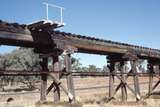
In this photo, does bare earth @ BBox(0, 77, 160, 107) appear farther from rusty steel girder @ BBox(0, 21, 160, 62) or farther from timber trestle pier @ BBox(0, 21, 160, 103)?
rusty steel girder @ BBox(0, 21, 160, 62)

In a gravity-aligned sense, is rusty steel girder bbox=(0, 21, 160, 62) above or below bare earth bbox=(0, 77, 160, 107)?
above

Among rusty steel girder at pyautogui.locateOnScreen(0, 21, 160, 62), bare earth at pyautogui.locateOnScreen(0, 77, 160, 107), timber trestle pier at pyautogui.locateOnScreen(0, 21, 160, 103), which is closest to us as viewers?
rusty steel girder at pyautogui.locateOnScreen(0, 21, 160, 62)

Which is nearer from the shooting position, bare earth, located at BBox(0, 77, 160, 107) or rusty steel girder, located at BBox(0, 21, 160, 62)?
rusty steel girder, located at BBox(0, 21, 160, 62)

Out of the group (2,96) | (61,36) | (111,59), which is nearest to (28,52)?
(2,96)

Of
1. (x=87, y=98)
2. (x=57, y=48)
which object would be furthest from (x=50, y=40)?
(x=87, y=98)

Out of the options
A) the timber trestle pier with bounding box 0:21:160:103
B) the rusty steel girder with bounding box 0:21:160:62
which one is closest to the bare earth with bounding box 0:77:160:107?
the timber trestle pier with bounding box 0:21:160:103

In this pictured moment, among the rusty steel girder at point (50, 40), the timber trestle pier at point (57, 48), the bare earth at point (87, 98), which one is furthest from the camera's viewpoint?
the bare earth at point (87, 98)

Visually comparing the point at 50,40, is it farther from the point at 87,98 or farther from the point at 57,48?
the point at 87,98

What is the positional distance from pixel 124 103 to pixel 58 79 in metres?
4.70

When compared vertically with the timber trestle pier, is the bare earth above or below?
below

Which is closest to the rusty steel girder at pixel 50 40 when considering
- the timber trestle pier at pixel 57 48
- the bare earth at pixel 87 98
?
the timber trestle pier at pixel 57 48

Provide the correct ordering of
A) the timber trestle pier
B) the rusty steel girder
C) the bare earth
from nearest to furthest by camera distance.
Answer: the rusty steel girder, the timber trestle pier, the bare earth

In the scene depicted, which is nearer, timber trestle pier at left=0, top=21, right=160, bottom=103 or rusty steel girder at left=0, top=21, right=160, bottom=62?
rusty steel girder at left=0, top=21, right=160, bottom=62

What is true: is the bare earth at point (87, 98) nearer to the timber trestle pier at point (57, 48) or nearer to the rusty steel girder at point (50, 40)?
the timber trestle pier at point (57, 48)
